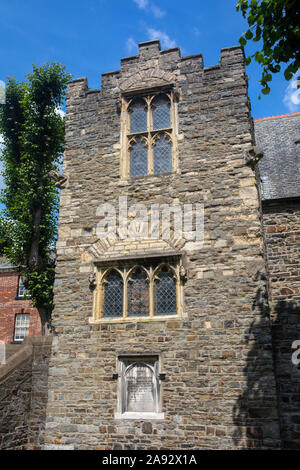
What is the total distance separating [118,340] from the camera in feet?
27.0

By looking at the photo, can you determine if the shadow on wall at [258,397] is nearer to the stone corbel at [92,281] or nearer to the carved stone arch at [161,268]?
the carved stone arch at [161,268]

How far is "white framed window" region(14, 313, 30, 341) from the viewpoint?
22344mm

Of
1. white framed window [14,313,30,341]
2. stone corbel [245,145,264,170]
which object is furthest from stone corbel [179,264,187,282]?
white framed window [14,313,30,341]

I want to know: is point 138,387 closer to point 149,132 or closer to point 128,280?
point 128,280

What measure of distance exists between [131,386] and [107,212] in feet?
12.6

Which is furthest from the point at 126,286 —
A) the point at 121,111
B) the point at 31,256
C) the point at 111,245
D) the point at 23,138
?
the point at 23,138

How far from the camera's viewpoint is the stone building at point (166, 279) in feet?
24.5

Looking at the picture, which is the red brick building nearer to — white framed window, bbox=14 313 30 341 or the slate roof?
white framed window, bbox=14 313 30 341

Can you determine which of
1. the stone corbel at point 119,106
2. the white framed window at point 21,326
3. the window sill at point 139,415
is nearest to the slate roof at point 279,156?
the stone corbel at point 119,106

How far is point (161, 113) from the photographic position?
980cm

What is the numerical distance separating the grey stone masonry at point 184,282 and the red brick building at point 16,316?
14.2 meters

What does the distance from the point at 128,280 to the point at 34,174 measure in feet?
23.2

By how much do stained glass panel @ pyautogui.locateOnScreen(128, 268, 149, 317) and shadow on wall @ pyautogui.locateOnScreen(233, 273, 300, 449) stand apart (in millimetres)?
2196

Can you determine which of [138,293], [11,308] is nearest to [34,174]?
[138,293]
